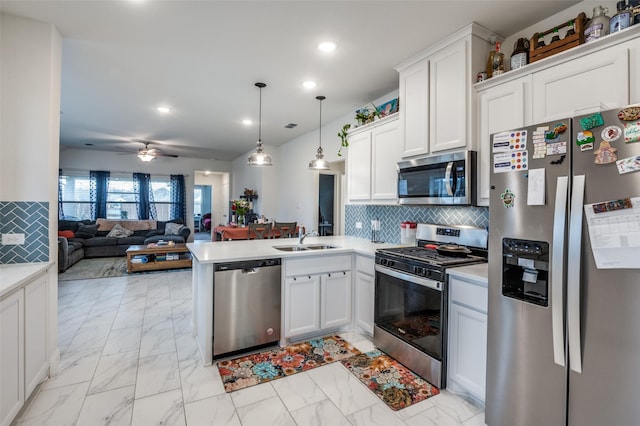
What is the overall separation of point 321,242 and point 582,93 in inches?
103

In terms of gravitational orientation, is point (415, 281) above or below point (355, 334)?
above

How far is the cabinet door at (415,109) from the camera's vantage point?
2.72 m

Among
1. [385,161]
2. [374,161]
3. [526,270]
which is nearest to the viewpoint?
[526,270]

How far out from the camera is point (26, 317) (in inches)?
75.9

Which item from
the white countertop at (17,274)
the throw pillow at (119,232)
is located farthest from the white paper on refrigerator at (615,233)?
the throw pillow at (119,232)

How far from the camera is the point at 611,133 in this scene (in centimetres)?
134

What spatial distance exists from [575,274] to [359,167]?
2488mm

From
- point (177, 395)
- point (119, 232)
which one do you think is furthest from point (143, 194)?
point (177, 395)

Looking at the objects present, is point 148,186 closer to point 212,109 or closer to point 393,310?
point 212,109

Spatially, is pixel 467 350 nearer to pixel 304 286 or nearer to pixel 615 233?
pixel 615 233

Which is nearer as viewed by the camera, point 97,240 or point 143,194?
point 97,240

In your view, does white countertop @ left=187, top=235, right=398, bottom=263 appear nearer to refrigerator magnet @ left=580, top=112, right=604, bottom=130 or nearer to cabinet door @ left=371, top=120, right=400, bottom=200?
cabinet door @ left=371, top=120, right=400, bottom=200

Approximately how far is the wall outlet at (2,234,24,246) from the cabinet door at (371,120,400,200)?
10.2ft

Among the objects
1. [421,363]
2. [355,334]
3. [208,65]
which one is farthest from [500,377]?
[208,65]
